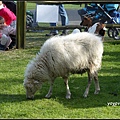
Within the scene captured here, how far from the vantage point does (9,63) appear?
401 inches

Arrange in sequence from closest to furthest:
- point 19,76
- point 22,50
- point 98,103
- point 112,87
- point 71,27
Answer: point 98,103 < point 112,87 < point 19,76 < point 22,50 < point 71,27

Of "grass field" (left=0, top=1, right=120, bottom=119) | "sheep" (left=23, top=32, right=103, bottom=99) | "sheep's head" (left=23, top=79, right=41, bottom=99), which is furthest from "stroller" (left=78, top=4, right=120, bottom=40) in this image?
"sheep's head" (left=23, top=79, right=41, bottom=99)

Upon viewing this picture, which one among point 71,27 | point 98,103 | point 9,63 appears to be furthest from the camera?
point 71,27

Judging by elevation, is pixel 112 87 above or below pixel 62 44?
below

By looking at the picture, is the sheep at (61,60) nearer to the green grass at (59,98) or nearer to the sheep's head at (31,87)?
the sheep's head at (31,87)

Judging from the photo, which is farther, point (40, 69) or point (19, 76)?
point (19, 76)

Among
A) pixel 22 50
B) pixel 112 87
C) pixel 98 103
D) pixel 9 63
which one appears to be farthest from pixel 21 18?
pixel 98 103

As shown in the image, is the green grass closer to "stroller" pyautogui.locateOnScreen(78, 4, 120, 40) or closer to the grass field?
the grass field

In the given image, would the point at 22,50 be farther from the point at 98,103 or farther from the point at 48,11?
the point at 98,103

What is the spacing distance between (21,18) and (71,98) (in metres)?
5.22

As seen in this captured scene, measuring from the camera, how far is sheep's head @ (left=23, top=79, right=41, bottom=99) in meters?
7.11

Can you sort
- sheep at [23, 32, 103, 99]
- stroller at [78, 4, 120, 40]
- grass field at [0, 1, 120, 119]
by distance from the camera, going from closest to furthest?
1. grass field at [0, 1, 120, 119]
2. sheep at [23, 32, 103, 99]
3. stroller at [78, 4, 120, 40]

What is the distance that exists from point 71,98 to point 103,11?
7.67 metres

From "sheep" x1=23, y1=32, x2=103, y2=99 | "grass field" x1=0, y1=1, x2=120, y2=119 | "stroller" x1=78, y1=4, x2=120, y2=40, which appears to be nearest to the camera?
"grass field" x1=0, y1=1, x2=120, y2=119
